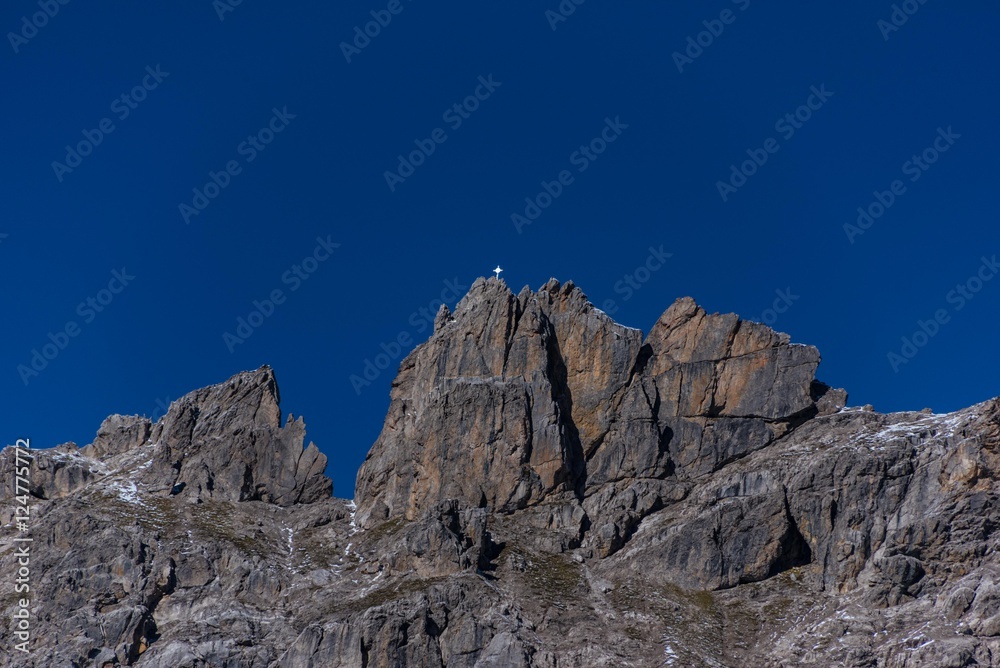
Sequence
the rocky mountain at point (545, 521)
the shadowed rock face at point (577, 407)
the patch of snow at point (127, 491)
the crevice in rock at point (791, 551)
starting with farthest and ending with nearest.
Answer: the patch of snow at point (127, 491), the shadowed rock face at point (577, 407), the crevice in rock at point (791, 551), the rocky mountain at point (545, 521)

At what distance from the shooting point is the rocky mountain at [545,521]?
123 meters

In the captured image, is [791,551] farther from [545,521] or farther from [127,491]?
[127,491]

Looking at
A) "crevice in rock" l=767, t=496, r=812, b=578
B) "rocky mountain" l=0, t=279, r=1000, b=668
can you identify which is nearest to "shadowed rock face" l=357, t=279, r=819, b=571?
"rocky mountain" l=0, t=279, r=1000, b=668

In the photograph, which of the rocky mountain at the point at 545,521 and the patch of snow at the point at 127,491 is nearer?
the rocky mountain at the point at 545,521

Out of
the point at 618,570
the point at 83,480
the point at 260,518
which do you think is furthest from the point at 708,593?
the point at 83,480

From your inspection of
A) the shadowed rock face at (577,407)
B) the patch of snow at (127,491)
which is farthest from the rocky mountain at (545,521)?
the patch of snow at (127,491)

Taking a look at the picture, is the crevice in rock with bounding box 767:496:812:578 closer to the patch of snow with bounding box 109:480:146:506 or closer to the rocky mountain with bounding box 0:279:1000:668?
the rocky mountain with bounding box 0:279:1000:668

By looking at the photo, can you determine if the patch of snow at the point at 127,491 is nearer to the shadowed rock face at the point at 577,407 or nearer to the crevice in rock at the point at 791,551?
the shadowed rock face at the point at 577,407

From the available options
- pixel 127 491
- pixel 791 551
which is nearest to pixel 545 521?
pixel 791 551

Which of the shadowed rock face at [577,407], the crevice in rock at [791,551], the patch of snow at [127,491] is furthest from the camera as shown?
the patch of snow at [127,491]

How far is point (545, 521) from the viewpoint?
143m

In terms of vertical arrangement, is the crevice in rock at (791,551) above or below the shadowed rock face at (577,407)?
below

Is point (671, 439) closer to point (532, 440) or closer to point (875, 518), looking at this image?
point (532, 440)

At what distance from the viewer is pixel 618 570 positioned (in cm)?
13512
